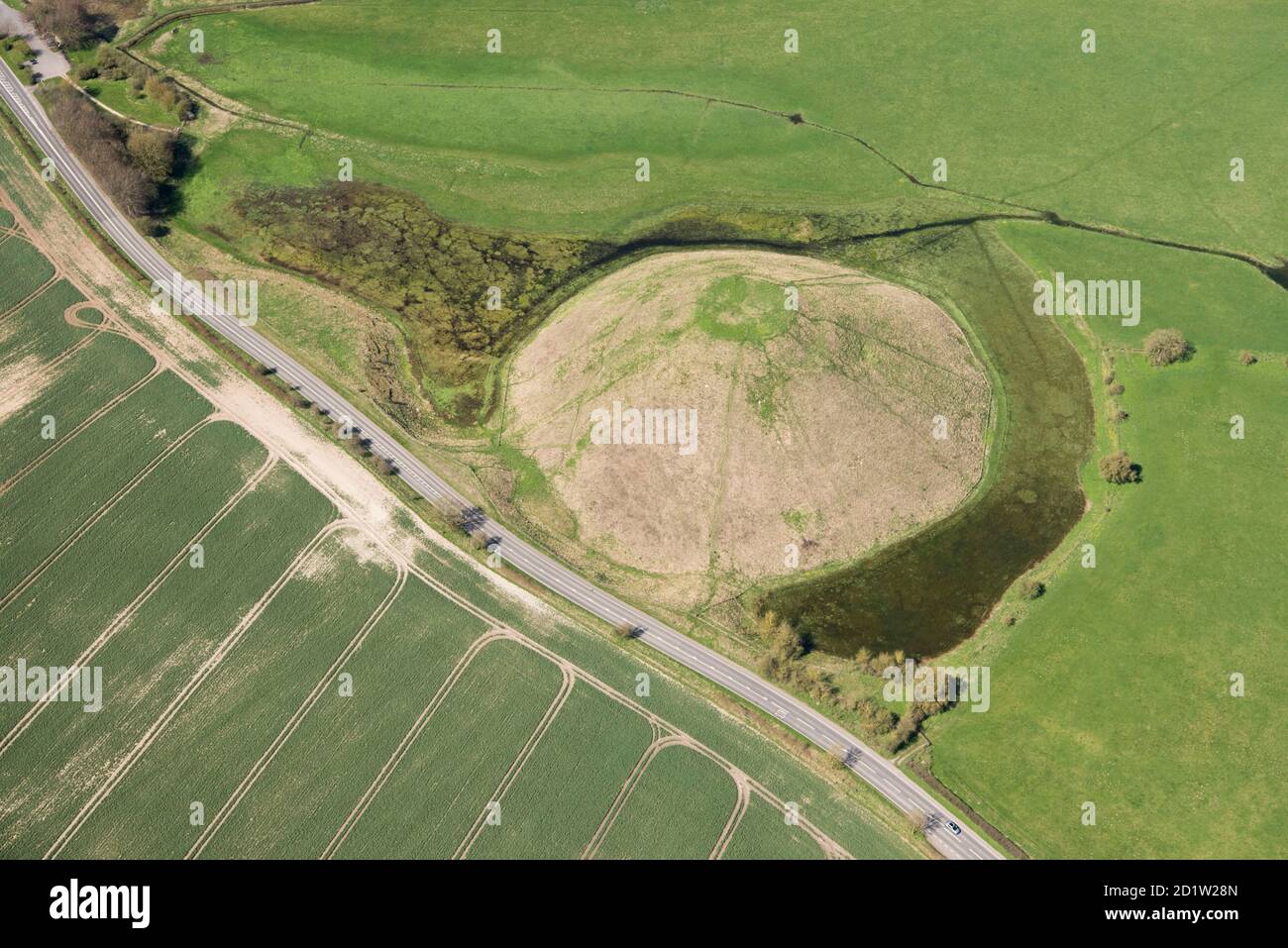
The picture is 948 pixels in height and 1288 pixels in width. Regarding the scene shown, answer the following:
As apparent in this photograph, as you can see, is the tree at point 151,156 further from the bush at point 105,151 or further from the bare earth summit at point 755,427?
the bare earth summit at point 755,427

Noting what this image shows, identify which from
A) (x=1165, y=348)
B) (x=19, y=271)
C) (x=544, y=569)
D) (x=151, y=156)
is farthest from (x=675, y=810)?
(x=151, y=156)


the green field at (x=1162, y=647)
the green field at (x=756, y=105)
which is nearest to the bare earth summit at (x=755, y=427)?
the green field at (x=1162, y=647)

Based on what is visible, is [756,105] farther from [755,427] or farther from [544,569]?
[544,569]

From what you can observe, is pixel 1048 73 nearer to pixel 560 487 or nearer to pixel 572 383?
pixel 572 383

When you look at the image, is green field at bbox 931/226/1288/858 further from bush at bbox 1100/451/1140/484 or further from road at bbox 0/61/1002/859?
road at bbox 0/61/1002/859

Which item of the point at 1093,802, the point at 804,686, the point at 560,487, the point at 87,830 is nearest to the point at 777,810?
the point at 804,686
